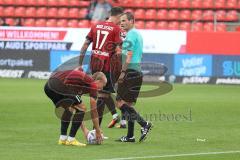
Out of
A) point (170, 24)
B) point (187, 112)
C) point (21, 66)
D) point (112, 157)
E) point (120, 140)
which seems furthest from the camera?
point (170, 24)

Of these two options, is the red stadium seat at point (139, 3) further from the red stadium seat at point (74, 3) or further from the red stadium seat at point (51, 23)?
the red stadium seat at point (51, 23)

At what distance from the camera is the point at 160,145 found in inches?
497

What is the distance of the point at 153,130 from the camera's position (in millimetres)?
15023

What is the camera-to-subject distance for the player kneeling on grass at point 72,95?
1239cm

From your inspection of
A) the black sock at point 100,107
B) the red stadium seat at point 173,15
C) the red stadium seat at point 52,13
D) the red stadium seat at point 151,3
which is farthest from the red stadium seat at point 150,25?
the black sock at point 100,107

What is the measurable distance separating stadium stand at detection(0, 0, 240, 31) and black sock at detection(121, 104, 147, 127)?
19729 mm

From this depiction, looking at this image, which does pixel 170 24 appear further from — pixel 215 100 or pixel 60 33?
pixel 215 100

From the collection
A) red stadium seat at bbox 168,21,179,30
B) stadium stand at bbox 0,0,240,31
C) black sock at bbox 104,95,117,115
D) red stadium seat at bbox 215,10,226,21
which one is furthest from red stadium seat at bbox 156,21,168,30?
black sock at bbox 104,95,117,115

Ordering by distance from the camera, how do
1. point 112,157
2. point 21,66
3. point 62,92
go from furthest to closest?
point 21,66
point 62,92
point 112,157

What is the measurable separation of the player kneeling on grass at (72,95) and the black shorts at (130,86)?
39.8 inches

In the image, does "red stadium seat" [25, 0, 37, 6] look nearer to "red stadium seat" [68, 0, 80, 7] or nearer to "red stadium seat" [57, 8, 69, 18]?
"red stadium seat" [57, 8, 69, 18]

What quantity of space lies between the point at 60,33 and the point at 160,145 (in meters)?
19.3

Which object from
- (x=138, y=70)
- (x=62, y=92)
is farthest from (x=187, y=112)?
(x=62, y=92)

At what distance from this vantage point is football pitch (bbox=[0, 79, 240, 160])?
37.4 ft
